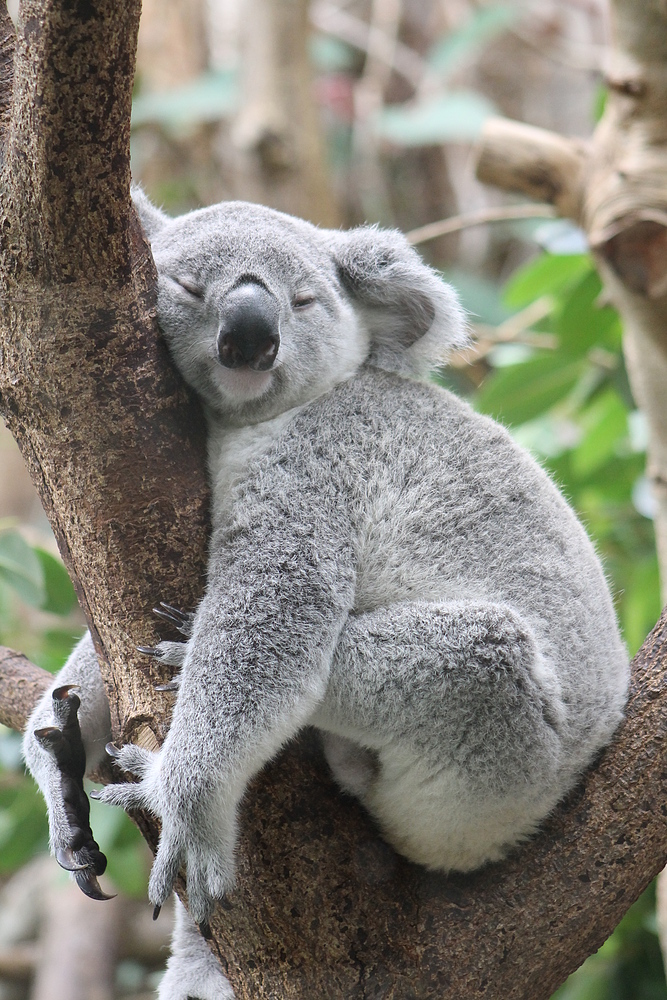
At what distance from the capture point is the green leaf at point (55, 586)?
276 cm

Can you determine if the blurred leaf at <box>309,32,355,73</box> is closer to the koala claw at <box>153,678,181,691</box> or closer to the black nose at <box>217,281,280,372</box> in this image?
the black nose at <box>217,281,280,372</box>

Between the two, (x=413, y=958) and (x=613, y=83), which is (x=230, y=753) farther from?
(x=613, y=83)

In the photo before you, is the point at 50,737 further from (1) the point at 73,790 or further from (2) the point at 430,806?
(2) the point at 430,806

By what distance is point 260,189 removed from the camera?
4.77m

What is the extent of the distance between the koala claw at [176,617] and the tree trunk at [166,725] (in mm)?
23

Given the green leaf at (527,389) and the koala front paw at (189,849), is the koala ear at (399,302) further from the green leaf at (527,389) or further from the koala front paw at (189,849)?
the koala front paw at (189,849)

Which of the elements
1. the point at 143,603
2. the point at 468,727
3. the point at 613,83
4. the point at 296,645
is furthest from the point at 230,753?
the point at 613,83

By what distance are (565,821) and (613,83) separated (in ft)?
6.99

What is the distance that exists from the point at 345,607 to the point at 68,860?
0.76 m

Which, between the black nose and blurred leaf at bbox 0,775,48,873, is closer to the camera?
the black nose

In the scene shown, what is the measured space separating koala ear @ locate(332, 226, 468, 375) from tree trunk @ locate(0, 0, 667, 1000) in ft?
1.97

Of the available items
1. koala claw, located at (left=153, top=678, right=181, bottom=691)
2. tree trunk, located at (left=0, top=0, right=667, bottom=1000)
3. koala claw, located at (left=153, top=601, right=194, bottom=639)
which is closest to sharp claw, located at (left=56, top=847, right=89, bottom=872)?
tree trunk, located at (left=0, top=0, right=667, bottom=1000)

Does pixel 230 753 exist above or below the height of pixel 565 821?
below

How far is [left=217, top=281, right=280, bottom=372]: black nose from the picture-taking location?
5.91 feet
